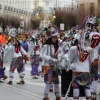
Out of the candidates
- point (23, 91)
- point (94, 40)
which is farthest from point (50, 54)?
point (23, 91)

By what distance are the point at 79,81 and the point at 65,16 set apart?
4487 cm

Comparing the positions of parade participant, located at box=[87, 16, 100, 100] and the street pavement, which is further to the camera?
the street pavement

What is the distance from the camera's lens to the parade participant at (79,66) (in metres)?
8.11

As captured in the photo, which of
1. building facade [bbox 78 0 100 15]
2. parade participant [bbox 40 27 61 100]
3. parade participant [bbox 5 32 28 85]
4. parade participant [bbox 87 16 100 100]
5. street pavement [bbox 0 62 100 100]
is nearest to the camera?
parade participant [bbox 87 16 100 100]

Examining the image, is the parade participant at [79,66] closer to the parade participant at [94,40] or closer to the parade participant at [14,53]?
the parade participant at [94,40]

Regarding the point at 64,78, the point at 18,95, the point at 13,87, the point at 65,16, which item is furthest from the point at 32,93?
the point at 65,16

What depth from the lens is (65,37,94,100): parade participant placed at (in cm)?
811

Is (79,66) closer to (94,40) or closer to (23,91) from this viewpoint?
(94,40)

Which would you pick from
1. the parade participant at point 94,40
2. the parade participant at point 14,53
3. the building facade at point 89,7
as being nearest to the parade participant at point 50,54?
the parade participant at point 94,40

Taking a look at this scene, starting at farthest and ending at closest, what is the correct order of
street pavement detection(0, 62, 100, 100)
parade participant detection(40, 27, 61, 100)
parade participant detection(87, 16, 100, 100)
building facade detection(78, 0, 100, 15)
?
1. building facade detection(78, 0, 100, 15)
2. street pavement detection(0, 62, 100, 100)
3. parade participant detection(40, 27, 61, 100)
4. parade participant detection(87, 16, 100, 100)

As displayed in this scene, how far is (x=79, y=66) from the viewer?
813cm

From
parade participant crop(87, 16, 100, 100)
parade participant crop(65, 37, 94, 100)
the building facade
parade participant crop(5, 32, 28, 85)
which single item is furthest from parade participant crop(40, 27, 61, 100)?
the building facade

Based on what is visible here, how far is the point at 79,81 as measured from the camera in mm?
8117

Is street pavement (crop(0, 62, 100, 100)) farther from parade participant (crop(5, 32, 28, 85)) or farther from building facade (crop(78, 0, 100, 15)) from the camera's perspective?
building facade (crop(78, 0, 100, 15))
